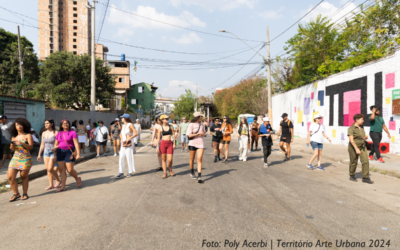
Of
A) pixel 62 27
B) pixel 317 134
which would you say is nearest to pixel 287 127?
pixel 317 134

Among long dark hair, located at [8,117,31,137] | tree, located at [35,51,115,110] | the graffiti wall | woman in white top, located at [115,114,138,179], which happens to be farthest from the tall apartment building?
long dark hair, located at [8,117,31,137]

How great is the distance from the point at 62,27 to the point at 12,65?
61.0 metres

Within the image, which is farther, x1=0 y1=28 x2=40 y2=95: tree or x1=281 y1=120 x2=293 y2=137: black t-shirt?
x1=0 y1=28 x2=40 y2=95: tree

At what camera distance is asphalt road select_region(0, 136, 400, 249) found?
360 centimetres

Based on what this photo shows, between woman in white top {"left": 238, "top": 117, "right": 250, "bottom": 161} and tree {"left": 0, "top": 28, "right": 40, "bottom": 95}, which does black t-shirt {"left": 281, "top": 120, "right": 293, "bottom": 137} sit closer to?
woman in white top {"left": 238, "top": 117, "right": 250, "bottom": 161}

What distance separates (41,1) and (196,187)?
106530mm

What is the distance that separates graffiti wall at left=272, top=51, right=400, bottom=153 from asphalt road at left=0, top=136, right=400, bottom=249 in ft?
21.5

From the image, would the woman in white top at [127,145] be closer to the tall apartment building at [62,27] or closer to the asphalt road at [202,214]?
the asphalt road at [202,214]

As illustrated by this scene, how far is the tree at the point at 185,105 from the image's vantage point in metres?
79.6

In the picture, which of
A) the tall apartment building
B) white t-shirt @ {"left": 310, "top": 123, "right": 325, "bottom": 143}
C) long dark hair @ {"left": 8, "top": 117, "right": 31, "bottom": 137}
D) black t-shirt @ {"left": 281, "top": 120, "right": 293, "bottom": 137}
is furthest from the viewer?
the tall apartment building

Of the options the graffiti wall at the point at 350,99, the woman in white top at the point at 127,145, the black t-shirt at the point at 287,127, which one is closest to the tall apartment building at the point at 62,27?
the graffiti wall at the point at 350,99

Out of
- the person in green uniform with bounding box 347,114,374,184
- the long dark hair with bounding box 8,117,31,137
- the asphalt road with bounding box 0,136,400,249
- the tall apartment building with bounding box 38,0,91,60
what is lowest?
the asphalt road with bounding box 0,136,400,249

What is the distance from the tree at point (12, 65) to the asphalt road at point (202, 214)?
3659cm

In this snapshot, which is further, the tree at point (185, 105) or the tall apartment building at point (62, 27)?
the tall apartment building at point (62, 27)
